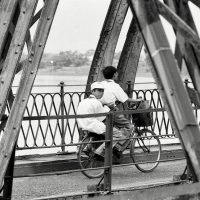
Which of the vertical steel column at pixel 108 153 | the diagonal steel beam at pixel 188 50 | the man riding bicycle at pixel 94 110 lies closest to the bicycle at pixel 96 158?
the man riding bicycle at pixel 94 110

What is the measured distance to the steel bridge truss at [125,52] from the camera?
231 inches

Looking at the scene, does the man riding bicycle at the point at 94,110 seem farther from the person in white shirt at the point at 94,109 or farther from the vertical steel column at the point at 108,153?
the vertical steel column at the point at 108,153

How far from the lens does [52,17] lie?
835cm

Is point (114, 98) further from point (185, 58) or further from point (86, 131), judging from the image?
point (185, 58)

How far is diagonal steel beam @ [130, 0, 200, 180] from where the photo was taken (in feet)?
19.2

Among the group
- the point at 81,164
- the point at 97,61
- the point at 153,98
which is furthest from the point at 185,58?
the point at 153,98

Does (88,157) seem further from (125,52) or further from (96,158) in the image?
(125,52)

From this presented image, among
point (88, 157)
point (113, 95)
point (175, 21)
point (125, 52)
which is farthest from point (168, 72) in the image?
point (125, 52)

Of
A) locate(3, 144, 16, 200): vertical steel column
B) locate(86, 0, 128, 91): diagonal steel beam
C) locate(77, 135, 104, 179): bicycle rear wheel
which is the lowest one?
locate(3, 144, 16, 200): vertical steel column

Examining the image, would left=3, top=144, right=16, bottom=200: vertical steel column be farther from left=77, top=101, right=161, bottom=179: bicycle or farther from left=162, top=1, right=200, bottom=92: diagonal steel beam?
left=162, top=1, right=200, bottom=92: diagonal steel beam

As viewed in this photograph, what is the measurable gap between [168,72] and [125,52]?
8.98 meters

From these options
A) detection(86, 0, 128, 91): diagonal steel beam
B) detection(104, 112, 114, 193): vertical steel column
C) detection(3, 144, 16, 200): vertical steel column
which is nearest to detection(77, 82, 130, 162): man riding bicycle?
detection(104, 112, 114, 193): vertical steel column

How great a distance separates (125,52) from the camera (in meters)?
14.8

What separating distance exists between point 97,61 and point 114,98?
81.7 inches
